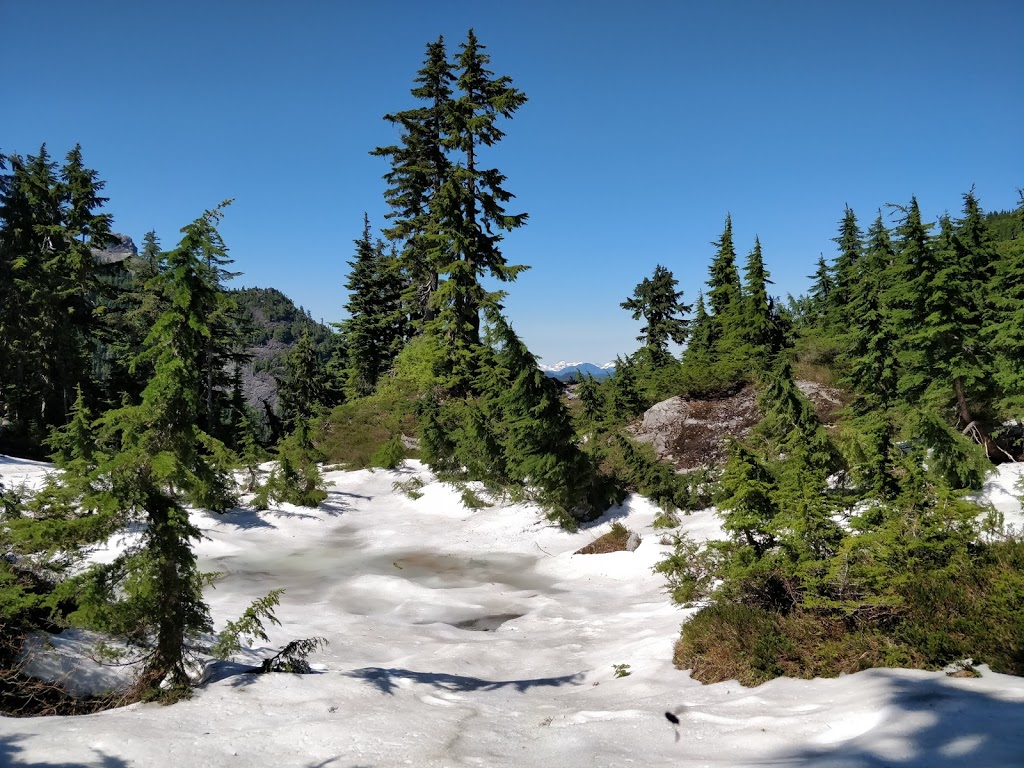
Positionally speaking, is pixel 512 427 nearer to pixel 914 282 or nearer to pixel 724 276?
pixel 914 282

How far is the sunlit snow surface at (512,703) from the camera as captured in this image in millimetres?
4270

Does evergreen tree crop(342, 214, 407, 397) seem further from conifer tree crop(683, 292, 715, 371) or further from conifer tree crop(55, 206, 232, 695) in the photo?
conifer tree crop(55, 206, 232, 695)

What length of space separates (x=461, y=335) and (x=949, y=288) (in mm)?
21967

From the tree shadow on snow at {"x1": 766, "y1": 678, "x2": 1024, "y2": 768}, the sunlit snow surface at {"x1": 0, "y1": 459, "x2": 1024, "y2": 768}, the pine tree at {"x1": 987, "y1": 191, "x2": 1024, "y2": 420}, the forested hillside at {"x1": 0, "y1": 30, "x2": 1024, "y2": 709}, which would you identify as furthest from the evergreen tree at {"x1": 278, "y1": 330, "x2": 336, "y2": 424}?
the tree shadow on snow at {"x1": 766, "y1": 678, "x2": 1024, "y2": 768}

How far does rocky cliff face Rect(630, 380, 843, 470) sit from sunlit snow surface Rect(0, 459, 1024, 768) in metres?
8.46

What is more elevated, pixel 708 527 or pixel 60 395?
pixel 60 395

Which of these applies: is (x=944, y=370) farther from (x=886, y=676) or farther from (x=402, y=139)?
(x=402, y=139)

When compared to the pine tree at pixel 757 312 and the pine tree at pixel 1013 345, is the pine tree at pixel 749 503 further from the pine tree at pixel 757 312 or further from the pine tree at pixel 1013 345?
the pine tree at pixel 757 312

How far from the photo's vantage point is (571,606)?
38.6 feet

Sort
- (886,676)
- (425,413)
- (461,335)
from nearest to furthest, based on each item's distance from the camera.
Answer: (886,676)
(425,413)
(461,335)

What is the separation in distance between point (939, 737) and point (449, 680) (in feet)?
18.6

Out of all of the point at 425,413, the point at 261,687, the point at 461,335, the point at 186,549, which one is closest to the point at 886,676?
the point at 261,687

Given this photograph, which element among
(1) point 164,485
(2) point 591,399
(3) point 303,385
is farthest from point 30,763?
(3) point 303,385

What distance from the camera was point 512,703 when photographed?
21.5 ft
